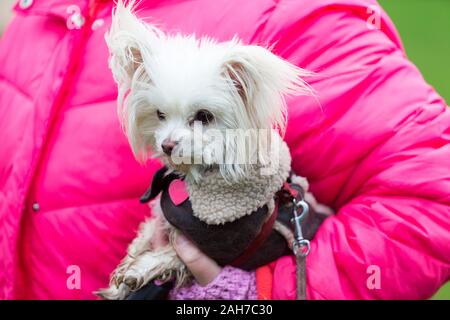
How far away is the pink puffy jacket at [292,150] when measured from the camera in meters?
1.01

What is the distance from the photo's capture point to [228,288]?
1.08 metres

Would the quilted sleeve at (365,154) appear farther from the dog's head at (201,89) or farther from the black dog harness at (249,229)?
the dog's head at (201,89)

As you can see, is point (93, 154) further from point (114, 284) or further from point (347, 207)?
point (347, 207)

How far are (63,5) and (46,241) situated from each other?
0.53 m

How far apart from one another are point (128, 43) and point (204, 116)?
0.60ft

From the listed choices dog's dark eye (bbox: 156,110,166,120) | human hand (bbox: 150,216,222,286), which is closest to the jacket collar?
dog's dark eye (bbox: 156,110,166,120)

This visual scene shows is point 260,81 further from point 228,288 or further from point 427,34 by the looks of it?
point 427,34

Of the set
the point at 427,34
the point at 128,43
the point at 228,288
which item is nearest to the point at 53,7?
the point at 128,43

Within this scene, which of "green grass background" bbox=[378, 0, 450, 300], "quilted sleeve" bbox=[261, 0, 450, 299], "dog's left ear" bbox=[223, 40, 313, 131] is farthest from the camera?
"green grass background" bbox=[378, 0, 450, 300]

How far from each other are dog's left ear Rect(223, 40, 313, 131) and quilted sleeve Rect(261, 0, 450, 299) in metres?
0.16

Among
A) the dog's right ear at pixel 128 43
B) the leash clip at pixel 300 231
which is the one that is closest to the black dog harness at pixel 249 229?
the leash clip at pixel 300 231

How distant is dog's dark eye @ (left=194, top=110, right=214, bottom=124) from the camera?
0.93m

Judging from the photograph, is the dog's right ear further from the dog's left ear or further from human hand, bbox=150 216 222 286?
human hand, bbox=150 216 222 286
